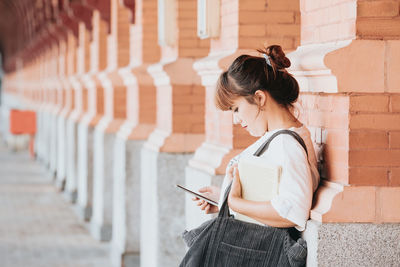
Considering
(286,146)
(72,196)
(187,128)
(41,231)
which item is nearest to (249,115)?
(286,146)

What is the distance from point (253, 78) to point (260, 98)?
0.09 metres

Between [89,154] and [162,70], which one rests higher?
[162,70]

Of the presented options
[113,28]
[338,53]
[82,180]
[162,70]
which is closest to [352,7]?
[338,53]

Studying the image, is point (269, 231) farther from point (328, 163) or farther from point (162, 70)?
point (162, 70)

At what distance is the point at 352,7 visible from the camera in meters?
3.50

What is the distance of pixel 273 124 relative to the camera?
3508 mm

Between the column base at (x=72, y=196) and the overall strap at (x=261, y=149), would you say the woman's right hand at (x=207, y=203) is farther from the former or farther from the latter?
the column base at (x=72, y=196)

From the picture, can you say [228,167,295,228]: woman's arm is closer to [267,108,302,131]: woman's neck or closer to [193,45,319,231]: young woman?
[193,45,319,231]: young woman

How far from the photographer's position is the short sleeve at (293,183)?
3.30 m

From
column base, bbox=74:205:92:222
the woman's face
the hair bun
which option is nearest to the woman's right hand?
the woman's face

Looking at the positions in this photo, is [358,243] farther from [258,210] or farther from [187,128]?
[187,128]

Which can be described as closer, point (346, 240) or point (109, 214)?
point (346, 240)

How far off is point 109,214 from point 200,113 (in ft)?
13.1

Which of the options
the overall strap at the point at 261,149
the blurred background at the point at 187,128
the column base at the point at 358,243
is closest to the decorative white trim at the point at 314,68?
the blurred background at the point at 187,128
